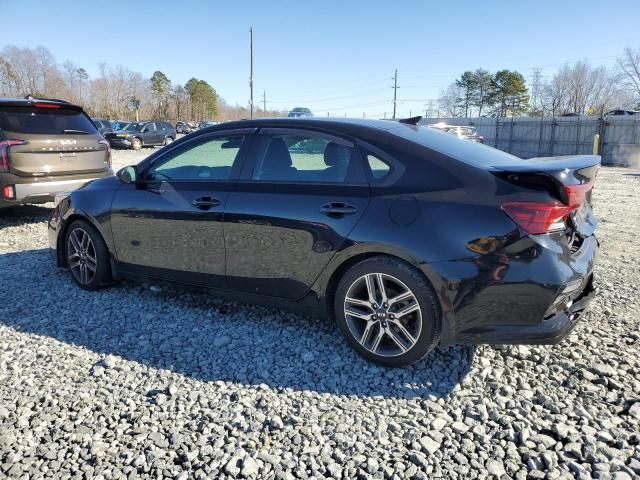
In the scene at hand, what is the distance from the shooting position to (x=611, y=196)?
1196cm

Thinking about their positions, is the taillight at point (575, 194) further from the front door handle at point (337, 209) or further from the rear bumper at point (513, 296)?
the front door handle at point (337, 209)

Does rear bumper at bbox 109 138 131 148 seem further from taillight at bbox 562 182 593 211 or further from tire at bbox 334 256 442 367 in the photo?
taillight at bbox 562 182 593 211

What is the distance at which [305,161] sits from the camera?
3.61 m

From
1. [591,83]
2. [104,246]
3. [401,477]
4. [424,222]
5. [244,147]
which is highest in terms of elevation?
[591,83]

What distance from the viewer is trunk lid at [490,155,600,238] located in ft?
9.21

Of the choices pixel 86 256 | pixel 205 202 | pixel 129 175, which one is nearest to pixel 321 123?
pixel 205 202

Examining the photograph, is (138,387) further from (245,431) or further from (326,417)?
(326,417)

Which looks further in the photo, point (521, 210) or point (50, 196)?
point (50, 196)

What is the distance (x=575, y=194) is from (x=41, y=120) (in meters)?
7.00

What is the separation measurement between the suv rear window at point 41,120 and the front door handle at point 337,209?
551 cm

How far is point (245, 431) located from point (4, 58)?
89.4 metres

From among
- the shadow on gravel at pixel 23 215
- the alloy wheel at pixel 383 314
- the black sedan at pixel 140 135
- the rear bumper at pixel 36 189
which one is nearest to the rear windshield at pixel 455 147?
the alloy wheel at pixel 383 314

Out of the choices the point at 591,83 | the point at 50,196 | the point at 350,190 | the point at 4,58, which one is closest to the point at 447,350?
the point at 350,190

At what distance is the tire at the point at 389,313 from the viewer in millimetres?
3029
